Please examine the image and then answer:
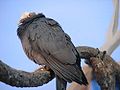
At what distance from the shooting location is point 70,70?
0.83 m

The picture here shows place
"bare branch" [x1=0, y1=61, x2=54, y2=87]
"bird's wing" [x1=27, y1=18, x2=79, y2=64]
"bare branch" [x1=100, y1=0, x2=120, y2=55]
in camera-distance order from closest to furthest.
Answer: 1. "bare branch" [x1=0, y1=61, x2=54, y2=87]
2. "bird's wing" [x1=27, y1=18, x2=79, y2=64]
3. "bare branch" [x1=100, y1=0, x2=120, y2=55]

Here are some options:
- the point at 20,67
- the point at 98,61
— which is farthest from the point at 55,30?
the point at 20,67

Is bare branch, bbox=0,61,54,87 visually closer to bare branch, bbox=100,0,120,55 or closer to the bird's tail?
the bird's tail

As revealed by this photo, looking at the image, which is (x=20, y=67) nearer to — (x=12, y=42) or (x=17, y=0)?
(x=12, y=42)

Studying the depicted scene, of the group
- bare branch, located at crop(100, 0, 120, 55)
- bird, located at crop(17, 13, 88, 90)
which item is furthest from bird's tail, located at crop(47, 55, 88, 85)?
bare branch, located at crop(100, 0, 120, 55)

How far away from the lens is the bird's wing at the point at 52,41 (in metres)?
0.85

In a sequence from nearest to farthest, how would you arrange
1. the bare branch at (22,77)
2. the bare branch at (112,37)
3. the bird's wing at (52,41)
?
the bare branch at (22,77)
the bird's wing at (52,41)
the bare branch at (112,37)

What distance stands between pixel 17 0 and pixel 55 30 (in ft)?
1.99

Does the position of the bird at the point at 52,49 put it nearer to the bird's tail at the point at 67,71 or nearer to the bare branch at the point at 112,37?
the bird's tail at the point at 67,71

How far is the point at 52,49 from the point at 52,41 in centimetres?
3

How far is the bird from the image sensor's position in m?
0.84

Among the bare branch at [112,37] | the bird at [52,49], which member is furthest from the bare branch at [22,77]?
the bare branch at [112,37]

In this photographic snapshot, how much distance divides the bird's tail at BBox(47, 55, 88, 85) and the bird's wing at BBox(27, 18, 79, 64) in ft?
0.05

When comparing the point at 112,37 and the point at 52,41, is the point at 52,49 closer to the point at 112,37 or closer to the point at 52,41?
the point at 52,41
